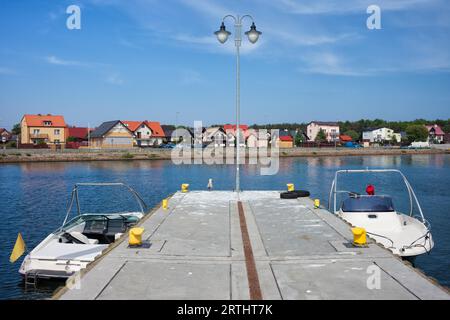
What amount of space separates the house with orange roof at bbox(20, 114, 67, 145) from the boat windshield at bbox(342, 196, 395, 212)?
106 meters

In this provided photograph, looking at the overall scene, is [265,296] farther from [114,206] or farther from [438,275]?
[114,206]

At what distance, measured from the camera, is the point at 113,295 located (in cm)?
885

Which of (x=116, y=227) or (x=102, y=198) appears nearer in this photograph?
(x=116, y=227)

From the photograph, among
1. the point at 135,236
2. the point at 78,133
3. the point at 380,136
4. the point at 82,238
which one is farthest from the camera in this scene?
the point at 380,136

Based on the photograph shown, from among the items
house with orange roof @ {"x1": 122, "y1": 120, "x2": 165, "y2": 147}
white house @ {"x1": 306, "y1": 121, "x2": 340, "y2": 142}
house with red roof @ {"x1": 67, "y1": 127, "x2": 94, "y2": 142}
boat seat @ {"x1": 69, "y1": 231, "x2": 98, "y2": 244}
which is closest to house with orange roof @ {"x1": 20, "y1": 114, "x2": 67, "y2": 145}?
house with red roof @ {"x1": 67, "y1": 127, "x2": 94, "y2": 142}

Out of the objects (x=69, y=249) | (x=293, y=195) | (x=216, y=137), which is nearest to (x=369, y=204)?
(x=293, y=195)

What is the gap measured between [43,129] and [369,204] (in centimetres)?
10805

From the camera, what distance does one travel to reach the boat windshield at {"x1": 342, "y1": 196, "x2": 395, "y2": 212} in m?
19.5

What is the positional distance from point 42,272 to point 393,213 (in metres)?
15.1

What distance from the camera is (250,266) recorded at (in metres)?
11.0

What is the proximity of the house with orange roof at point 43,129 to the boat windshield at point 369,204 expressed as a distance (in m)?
106

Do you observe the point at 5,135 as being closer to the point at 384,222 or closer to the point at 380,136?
the point at 380,136

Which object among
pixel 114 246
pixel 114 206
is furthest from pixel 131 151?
pixel 114 246

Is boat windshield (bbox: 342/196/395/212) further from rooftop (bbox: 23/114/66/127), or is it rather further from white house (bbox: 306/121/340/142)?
white house (bbox: 306/121/340/142)
